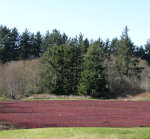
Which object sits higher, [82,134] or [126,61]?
[126,61]

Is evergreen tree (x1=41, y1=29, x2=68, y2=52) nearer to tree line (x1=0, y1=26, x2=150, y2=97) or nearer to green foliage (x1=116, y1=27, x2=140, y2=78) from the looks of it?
tree line (x1=0, y1=26, x2=150, y2=97)

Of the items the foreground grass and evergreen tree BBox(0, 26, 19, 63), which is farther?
evergreen tree BBox(0, 26, 19, 63)

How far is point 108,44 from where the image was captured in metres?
86.6

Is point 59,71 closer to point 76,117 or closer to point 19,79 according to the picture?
point 19,79

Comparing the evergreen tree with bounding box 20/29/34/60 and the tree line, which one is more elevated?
the evergreen tree with bounding box 20/29/34/60

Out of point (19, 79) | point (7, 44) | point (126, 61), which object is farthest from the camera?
point (7, 44)

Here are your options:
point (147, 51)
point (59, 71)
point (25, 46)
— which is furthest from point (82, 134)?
point (147, 51)

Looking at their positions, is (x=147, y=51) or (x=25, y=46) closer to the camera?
(x=25, y=46)

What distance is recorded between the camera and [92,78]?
5069cm

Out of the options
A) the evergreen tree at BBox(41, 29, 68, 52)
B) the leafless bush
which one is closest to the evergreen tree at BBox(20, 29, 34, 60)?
the evergreen tree at BBox(41, 29, 68, 52)

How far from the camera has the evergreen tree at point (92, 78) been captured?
49.7m

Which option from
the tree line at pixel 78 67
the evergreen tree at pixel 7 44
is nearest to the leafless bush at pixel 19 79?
the tree line at pixel 78 67

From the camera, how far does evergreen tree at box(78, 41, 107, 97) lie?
163 feet

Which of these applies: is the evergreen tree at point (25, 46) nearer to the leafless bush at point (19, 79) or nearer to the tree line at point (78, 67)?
the tree line at point (78, 67)
